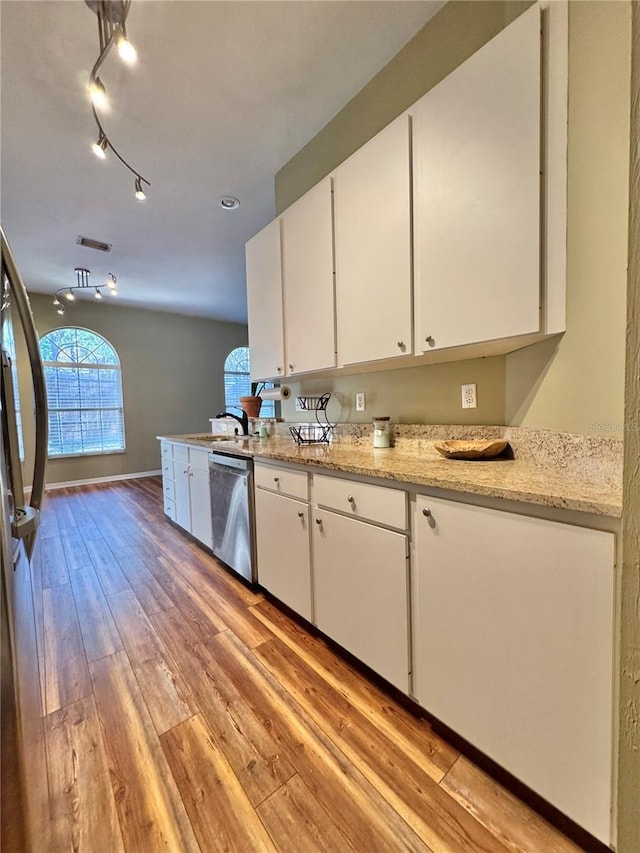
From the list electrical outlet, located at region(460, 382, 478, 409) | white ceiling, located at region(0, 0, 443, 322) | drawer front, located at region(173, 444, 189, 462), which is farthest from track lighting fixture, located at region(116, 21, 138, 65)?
drawer front, located at region(173, 444, 189, 462)

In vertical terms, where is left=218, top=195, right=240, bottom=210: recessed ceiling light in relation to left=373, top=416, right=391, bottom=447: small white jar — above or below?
above

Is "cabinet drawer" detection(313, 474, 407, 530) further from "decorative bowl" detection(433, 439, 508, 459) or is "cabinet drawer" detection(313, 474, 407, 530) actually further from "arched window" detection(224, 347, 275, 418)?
"arched window" detection(224, 347, 275, 418)

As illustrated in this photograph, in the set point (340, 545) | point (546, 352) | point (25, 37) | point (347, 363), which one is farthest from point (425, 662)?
point (25, 37)

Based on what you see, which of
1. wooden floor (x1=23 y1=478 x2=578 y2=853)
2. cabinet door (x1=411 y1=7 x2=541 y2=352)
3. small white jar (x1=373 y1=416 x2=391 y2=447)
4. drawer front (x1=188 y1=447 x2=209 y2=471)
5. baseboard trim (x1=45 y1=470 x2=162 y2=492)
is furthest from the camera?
baseboard trim (x1=45 y1=470 x2=162 y2=492)

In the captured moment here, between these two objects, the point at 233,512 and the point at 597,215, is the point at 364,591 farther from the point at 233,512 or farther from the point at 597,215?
the point at 597,215

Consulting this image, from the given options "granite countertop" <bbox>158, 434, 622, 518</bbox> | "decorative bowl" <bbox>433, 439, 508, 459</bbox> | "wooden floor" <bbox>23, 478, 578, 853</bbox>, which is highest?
"decorative bowl" <bbox>433, 439, 508, 459</bbox>

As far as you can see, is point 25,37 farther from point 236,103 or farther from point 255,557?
point 255,557

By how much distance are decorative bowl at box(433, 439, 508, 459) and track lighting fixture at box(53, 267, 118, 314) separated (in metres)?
4.78

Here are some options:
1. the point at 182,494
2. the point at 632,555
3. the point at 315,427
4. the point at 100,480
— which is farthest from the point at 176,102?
the point at 100,480

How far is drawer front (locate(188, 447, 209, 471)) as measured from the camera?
8.52 ft

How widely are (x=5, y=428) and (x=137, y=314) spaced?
624 centimetres

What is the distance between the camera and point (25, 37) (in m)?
1.65

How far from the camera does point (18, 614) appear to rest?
77 cm

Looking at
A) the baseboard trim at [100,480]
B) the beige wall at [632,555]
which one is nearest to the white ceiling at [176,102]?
the beige wall at [632,555]
